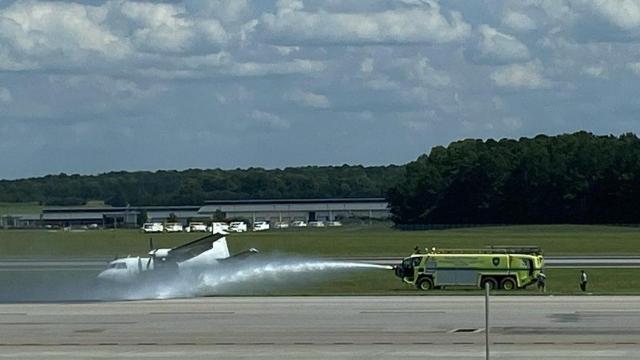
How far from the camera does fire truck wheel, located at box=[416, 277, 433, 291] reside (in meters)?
54.2

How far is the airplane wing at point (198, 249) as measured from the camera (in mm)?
54594

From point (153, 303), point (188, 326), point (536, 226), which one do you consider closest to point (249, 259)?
point (153, 303)

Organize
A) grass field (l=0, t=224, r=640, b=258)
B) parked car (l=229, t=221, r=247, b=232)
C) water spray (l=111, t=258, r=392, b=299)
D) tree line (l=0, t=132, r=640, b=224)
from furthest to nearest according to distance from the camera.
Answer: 1. tree line (l=0, t=132, r=640, b=224)
2. parked car (l=229, t=221, r=247, b=232)
3. grass field (l=0, t=224, r=640, b=258)
4. water spray (l=111, t=258, r=392, b=299)

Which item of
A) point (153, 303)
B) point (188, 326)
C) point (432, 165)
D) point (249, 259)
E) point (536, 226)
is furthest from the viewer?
point (432, 165)

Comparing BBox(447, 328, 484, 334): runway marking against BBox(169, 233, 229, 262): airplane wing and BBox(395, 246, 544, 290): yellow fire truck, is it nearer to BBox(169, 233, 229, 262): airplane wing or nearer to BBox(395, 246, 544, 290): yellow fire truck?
BBox(395, 246, 544, 290): yellow fire truck

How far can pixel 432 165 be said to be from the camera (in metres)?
186

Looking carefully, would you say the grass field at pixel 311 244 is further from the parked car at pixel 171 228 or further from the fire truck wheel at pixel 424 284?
the fire truck wheel at pixel 424 284

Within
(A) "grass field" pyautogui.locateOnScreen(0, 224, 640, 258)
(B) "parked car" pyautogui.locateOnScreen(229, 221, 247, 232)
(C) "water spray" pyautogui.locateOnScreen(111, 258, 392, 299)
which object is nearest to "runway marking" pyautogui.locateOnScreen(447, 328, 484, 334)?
(C) "water spray" pyautogui.locateOnScreen(111, 258, 392, 299)

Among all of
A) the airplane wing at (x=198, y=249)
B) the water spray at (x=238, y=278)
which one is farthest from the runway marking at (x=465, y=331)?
the airplane wing at (x=198, y=249)

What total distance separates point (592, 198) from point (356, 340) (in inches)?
5604

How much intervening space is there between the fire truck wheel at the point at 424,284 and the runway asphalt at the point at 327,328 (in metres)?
7.52

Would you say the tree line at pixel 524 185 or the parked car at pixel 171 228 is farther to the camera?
the tree line at pixel 524 185
